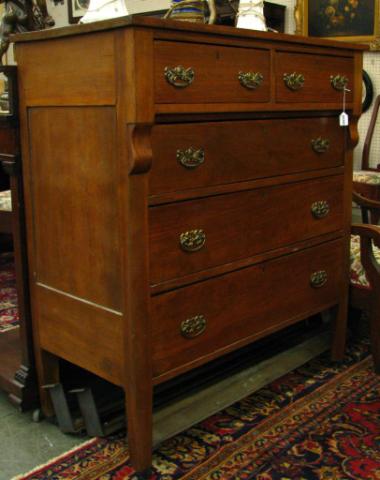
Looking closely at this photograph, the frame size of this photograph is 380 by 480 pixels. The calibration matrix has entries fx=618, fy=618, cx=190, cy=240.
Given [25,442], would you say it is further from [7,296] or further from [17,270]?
[7,296]

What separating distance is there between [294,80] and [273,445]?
124cm

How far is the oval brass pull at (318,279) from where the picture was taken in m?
2.42

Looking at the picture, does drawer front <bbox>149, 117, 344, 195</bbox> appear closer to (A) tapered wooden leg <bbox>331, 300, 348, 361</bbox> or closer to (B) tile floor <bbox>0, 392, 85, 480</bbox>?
(A) tapered wooden leg <bbox>331, 300, 348, 361</bbox>

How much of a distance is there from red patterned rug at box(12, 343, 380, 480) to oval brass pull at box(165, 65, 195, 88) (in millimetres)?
1162

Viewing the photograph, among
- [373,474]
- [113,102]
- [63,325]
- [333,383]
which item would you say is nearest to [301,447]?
[373,474]

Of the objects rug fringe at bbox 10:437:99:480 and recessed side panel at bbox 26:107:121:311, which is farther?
rug fringe at bbox 10:437:99:480

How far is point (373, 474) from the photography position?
74.1 inches

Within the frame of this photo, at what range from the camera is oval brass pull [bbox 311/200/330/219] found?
2.38 m

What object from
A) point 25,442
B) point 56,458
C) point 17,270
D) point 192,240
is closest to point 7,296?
point 17,270

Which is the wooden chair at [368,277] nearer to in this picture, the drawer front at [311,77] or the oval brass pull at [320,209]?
the oval brass pull at [320,209]

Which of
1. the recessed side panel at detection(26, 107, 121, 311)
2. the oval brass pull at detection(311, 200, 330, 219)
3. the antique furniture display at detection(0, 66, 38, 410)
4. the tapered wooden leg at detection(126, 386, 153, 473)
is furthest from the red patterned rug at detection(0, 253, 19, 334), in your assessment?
the oval brass pull at detection(311, 200, 330, 219)

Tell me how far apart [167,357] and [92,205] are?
514 mm

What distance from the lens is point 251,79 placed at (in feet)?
6.49

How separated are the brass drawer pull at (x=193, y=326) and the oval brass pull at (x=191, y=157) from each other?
479 mm
